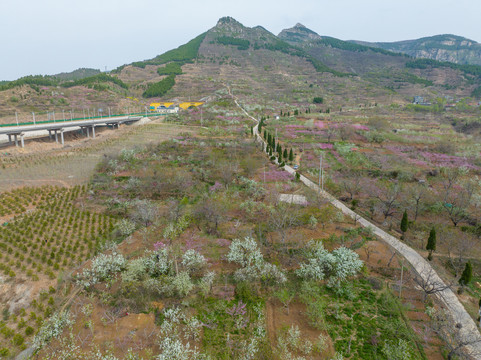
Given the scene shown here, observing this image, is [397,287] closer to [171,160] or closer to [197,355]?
[197,355]

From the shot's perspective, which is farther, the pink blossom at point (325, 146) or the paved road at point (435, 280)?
the pink blossom at point (325, 146)

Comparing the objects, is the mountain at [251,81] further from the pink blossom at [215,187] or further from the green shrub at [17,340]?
the green shrub at [17,340]

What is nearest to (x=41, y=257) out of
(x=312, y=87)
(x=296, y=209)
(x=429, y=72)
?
(x=296, y=209)

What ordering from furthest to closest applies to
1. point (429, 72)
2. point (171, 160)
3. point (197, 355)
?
point (429, 72) < point (171, 160) < point (197, 355)

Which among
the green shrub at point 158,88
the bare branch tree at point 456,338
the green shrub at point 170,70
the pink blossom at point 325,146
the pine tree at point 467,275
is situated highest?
the green shrub at point 170,70

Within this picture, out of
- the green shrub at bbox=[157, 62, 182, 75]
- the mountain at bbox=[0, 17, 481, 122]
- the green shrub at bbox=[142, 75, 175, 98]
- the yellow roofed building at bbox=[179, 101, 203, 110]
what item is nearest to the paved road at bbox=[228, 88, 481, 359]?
the yellow roofed building at bbox=[179, 101, 203, 110]

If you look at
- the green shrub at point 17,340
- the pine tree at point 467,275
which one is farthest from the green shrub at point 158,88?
the pine tree at point 467,275

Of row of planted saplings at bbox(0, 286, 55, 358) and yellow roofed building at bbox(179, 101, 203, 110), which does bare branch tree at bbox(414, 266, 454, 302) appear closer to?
row of planted saplings at bbox(0, 286, 55, 358)

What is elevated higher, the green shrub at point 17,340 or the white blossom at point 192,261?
the white blossom at point 192,261

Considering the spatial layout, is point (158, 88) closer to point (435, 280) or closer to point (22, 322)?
point (22, 322)
